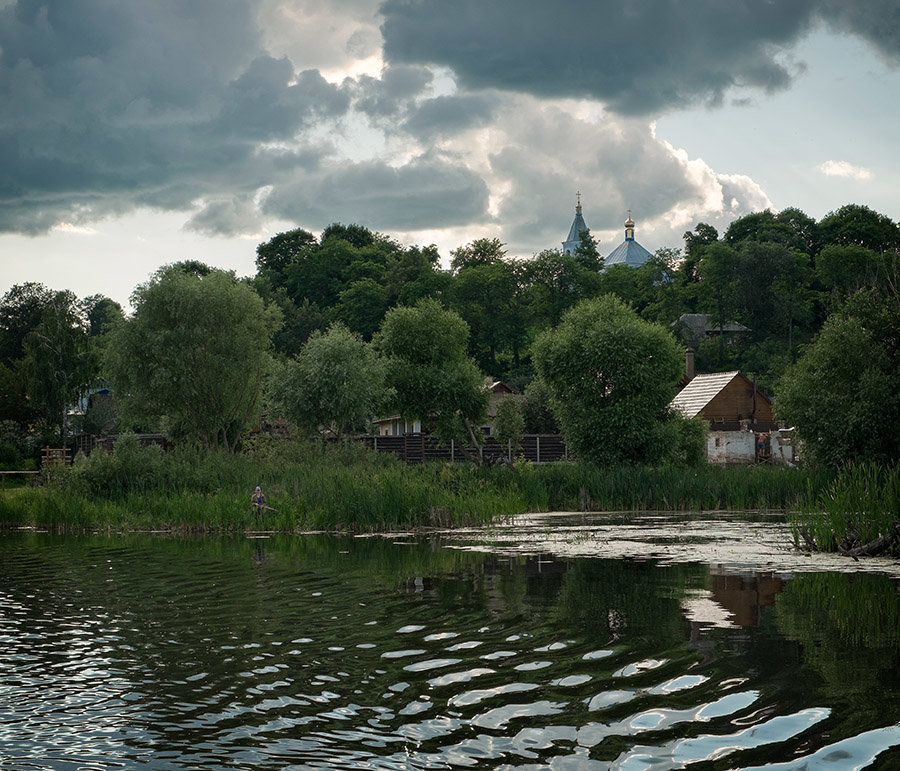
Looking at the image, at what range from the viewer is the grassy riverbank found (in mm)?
30359

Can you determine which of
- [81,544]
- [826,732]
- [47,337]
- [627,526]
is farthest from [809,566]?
[47,337]

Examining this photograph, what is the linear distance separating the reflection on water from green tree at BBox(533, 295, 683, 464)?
28087mm

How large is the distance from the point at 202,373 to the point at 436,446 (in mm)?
16245

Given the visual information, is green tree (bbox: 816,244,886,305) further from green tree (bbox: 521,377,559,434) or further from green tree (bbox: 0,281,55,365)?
Answer: green tree (bbox: 0,281,55,365)

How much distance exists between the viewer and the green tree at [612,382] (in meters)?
46.9

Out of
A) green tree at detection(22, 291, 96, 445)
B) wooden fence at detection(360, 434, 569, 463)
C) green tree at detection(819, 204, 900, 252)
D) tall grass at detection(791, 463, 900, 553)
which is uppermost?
green tree at detection(819, 204, 900, 252)

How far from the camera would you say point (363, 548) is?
24.8 metres

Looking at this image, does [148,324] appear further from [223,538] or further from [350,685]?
[350,685]

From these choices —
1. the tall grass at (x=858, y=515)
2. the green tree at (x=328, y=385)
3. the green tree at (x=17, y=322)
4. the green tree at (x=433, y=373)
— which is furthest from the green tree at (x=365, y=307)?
the tall grass at (x=858, y=515)

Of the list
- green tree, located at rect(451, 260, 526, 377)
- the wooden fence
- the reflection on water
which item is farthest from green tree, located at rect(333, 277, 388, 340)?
the reflection on water

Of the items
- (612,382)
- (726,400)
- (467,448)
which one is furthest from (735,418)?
(612,382)

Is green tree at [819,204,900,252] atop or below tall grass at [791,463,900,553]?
atop

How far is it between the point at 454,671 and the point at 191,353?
43.0 m

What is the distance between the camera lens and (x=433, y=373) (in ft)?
Result: 204
